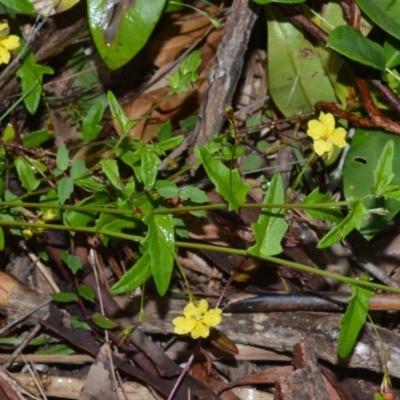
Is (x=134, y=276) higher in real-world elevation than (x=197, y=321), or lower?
higher

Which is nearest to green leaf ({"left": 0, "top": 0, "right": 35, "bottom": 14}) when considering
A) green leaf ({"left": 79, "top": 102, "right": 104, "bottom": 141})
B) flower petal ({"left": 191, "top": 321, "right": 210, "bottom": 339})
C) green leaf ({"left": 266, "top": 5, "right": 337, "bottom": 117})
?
green leaf ({"left": 79, "top": 102, "right": 104, "bottom": 141})

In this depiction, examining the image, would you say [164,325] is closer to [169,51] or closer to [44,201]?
[44,201]

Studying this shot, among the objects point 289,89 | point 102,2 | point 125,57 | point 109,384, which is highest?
point 102,2

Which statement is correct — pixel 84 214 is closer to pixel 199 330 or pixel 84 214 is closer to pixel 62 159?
pixel 62 159

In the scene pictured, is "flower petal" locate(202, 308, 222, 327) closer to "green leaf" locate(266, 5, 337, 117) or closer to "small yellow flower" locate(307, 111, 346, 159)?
"small yellow flower" locate(307, 111, 346, 159)

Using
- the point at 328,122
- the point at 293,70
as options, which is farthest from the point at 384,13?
the point at 328,122

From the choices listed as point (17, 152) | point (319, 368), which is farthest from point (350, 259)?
point (17, 152)
